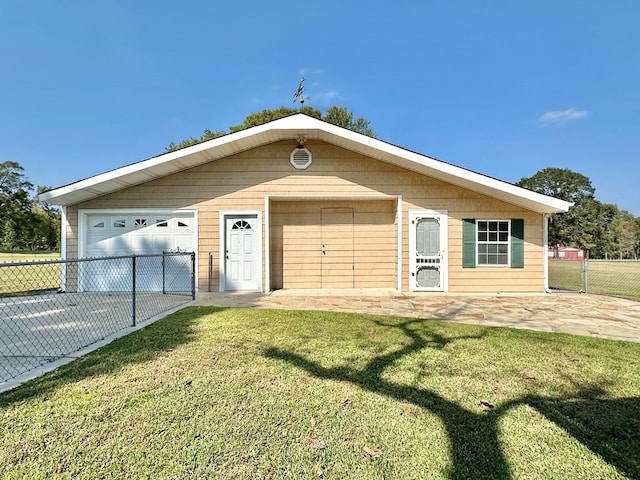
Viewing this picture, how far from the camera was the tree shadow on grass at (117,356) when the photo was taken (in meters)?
2.57

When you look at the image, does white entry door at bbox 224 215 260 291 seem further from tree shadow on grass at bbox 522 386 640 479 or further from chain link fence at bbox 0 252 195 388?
tree shadow on grass at bbox 522 386 640 479

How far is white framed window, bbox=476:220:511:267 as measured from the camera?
27.2ft

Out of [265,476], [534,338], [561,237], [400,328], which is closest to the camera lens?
[265,476]

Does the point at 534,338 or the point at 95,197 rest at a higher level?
the point at 95,197

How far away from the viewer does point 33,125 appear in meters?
19.4

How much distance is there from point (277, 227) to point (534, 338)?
20.6 feet

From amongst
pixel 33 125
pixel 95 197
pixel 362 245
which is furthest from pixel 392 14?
pixel 33 125

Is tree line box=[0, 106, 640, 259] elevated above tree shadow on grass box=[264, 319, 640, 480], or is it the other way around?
tree line box=[0, 106, 640, 259]

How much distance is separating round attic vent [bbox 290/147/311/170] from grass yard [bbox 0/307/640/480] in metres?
5.36

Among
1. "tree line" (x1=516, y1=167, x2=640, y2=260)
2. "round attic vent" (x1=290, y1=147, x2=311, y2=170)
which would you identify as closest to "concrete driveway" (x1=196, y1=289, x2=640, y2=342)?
"round attic vent" (x1=290, y1=147, x2=311, y2=170)

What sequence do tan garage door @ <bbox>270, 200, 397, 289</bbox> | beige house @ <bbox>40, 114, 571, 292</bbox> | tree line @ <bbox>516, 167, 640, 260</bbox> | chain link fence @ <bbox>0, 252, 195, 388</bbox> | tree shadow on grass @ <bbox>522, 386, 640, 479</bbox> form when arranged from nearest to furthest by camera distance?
tree shadow on grass @ <bbox>522, 386, 640, 479</bbox> < chain link fence @ <bbox>0, 252, 195, 388</bbox> < beige house @ <bbox>40, 114, 571, 292</bbox> < tan garage door @ <bbox>270, 200, 397, 289</bbox> < tree line @ <bbox>516, 167, 640, 260</bbox>

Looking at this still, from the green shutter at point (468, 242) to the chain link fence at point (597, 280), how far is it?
102 inches

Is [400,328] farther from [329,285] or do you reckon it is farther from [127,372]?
[329,285]

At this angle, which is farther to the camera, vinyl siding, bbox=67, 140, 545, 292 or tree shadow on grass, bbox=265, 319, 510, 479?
vinyl siding, bbox=67, 140, 545, 292
